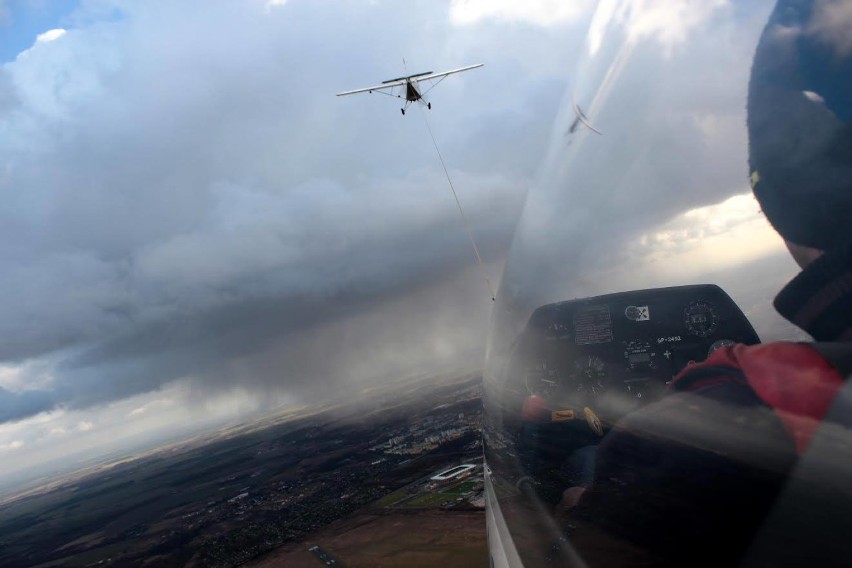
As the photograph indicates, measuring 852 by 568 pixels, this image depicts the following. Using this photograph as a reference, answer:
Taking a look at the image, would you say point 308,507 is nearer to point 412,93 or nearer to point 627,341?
point 412,93

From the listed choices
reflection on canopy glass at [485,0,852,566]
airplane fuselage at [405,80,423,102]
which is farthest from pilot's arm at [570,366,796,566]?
airplane fuselage at [405,80,423,102]

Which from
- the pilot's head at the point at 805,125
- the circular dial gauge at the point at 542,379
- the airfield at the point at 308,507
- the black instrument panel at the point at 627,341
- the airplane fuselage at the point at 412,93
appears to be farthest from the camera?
the airfield at the point at 308,507

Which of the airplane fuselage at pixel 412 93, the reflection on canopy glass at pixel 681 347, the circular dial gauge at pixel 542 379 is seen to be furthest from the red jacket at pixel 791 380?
the airplane fuselage at pixel 412 93

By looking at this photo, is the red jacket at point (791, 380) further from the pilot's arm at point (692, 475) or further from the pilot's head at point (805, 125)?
the pilot's head at point (805, 125)

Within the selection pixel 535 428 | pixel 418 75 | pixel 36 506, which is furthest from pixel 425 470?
pixel 36 506

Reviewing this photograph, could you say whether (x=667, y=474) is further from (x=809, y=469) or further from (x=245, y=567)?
(x=245, y=567)
